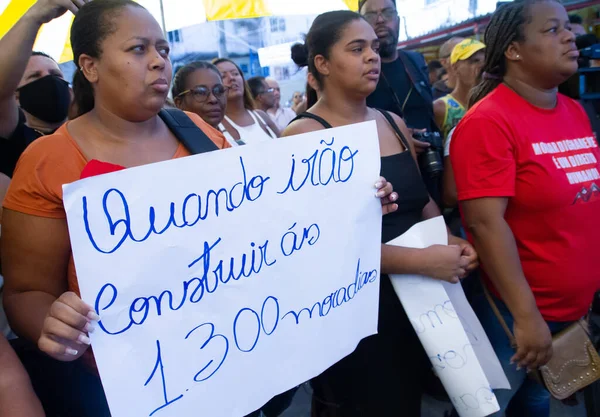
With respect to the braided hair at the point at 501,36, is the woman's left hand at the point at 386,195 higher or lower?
lower

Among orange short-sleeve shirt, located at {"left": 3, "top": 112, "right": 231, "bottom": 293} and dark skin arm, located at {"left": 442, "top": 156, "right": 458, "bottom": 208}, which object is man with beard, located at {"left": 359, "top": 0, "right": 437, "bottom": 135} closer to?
dark skin arm, located at {"left": 442, "top": 156, "right": 458, "bottom": 208}

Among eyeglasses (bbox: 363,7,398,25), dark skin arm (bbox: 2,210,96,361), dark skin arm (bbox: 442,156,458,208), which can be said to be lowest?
dark skin arm (bbox: 442,156,458,208)

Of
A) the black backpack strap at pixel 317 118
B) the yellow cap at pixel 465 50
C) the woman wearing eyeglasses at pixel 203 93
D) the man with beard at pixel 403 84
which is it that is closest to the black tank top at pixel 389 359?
the black backpack strap at pixel 317 118

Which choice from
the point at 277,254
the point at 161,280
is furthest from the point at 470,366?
the point at 161,280

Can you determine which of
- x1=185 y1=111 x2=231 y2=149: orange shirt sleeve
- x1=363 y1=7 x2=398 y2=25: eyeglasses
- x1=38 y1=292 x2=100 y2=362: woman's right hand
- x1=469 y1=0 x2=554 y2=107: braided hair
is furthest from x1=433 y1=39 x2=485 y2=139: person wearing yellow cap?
x1=38 y1=292 x2=100 y2=362: woman's right hand

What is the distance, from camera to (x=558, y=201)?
1.75 m

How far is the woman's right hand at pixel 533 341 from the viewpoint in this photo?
1777 millimetres

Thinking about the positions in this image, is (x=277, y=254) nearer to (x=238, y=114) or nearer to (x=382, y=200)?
(x=382, y=200)

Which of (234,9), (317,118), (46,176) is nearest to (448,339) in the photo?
(317,118)

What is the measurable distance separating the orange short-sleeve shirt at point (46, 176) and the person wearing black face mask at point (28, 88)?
51 cm

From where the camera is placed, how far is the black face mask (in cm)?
214

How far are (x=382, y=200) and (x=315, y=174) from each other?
0.89ft

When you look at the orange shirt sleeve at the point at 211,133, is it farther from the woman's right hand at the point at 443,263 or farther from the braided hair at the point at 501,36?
the braided hair at the point at 501,36

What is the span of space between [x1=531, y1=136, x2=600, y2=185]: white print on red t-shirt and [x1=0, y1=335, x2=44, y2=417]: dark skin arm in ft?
5.32
